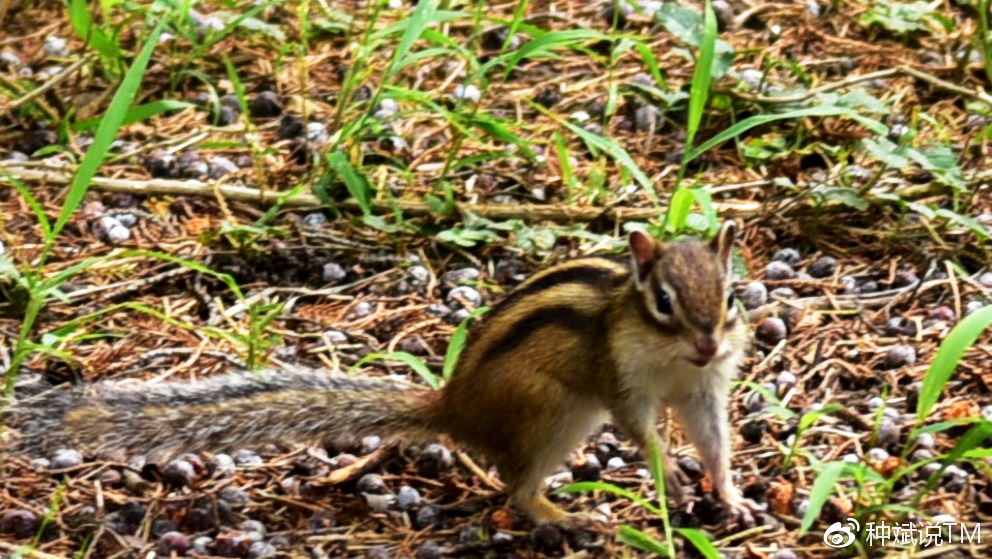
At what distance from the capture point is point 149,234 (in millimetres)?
4398

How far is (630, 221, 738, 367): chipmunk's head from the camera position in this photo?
3227 mm

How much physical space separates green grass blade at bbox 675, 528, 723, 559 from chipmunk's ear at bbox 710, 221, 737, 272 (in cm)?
58

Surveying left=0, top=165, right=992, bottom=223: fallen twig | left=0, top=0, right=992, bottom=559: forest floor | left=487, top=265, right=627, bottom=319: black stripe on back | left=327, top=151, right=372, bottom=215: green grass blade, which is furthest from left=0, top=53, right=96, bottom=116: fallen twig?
left=487, top=265, right=627, bottom=319: black stripe on back

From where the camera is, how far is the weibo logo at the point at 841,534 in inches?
126

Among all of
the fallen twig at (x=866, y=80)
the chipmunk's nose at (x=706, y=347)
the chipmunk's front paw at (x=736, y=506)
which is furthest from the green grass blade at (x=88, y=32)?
the chipmunk's front paw at (x=736, y=506)

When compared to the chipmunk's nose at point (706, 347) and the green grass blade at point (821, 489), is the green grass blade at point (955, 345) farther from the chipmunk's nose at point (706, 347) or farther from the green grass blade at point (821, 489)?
the chipmunk's nose at point (706, 347)

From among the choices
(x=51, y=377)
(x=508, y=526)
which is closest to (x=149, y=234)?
(x=51, y=377)

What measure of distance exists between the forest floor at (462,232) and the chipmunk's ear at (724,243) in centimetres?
44

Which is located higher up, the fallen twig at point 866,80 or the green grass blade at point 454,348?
the fallen twig at point 866,80

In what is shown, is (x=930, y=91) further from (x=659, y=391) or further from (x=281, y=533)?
(x=281, y=533)

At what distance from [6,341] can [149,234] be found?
2.05 feet

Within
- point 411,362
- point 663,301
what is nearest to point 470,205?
point 411,362

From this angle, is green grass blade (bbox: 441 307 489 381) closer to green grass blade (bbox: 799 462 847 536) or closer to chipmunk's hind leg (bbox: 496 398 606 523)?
chipmunk's hind leg (bbox: 496 398 606 523)

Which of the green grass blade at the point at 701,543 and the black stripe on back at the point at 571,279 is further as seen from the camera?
the black stripe on back at the point at 571,279
